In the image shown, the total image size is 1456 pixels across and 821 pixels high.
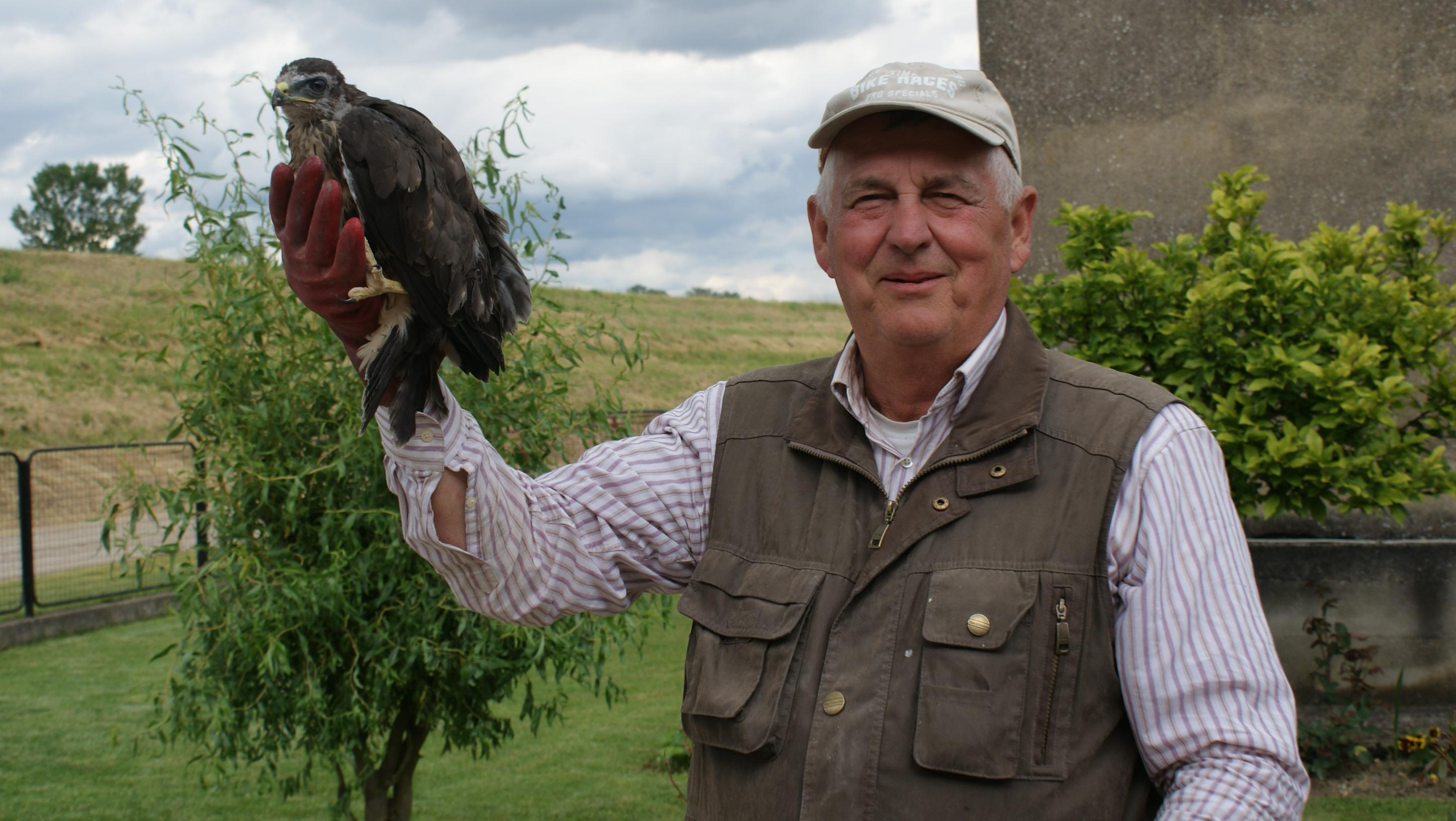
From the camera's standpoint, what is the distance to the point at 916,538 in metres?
1.95

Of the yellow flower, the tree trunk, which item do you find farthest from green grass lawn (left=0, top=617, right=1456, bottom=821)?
the tree trunk

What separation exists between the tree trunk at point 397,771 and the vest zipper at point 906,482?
→ 3.26m

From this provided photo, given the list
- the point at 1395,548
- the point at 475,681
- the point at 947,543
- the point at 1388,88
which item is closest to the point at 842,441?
A: the point at 947,543

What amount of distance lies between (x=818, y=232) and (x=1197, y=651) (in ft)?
3.73

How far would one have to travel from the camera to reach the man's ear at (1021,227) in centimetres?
221

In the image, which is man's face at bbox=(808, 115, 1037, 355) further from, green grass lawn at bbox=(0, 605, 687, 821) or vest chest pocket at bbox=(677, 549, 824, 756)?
green grass lawn at bbox=(0, 605, 687, 821)

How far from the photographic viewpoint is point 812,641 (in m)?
1.99

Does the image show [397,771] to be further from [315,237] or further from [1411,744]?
[1411,744]

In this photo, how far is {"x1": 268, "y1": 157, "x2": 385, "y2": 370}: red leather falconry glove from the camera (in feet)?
6.58

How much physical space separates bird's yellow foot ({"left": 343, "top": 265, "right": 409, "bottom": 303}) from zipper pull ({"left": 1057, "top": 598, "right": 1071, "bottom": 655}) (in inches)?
54.2

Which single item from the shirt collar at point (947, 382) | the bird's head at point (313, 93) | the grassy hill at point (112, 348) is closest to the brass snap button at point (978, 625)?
the shirt collar at point (947, 382)

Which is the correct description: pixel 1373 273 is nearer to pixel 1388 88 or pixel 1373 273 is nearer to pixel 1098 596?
pixel 1388 88

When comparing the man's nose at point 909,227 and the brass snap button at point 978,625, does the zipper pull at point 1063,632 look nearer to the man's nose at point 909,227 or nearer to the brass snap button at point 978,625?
the brass snap button at point 978,625

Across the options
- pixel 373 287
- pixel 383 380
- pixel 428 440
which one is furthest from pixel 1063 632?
pixel 373 287
